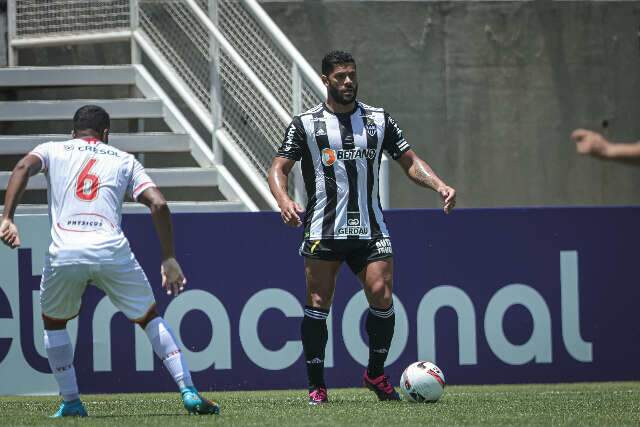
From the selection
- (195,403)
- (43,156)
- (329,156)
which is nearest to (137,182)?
(43,156)

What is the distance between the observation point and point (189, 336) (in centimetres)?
981

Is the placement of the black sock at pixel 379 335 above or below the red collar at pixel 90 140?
below

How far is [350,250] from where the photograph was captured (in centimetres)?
785

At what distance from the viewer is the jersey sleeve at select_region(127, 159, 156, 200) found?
6.90m

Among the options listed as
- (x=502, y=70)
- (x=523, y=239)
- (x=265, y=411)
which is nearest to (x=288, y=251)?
(x=523, y=239)

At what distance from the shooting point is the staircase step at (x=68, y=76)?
12.6 meters

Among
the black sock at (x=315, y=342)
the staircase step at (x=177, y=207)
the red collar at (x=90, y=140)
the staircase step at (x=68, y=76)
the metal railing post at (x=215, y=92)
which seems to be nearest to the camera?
the red collar at (x=90, y=140)

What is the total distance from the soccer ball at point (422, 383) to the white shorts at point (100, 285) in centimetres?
187

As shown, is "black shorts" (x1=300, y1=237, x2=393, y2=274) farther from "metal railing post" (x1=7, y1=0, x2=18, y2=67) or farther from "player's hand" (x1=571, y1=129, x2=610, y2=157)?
"metal railing post" (x1=7, y1=0, x2=18, y2=67)

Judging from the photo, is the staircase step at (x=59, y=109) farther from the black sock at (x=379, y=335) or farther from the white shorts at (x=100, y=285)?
the white shorts at (x=100, y=285)

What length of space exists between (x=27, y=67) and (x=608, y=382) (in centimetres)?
653

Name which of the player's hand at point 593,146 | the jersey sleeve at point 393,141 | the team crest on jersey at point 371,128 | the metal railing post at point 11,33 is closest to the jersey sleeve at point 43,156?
the team crest on jersey at point 371,128

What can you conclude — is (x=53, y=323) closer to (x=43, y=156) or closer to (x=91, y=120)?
(x=43, y=156)

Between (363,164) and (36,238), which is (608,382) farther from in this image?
(36,238)
